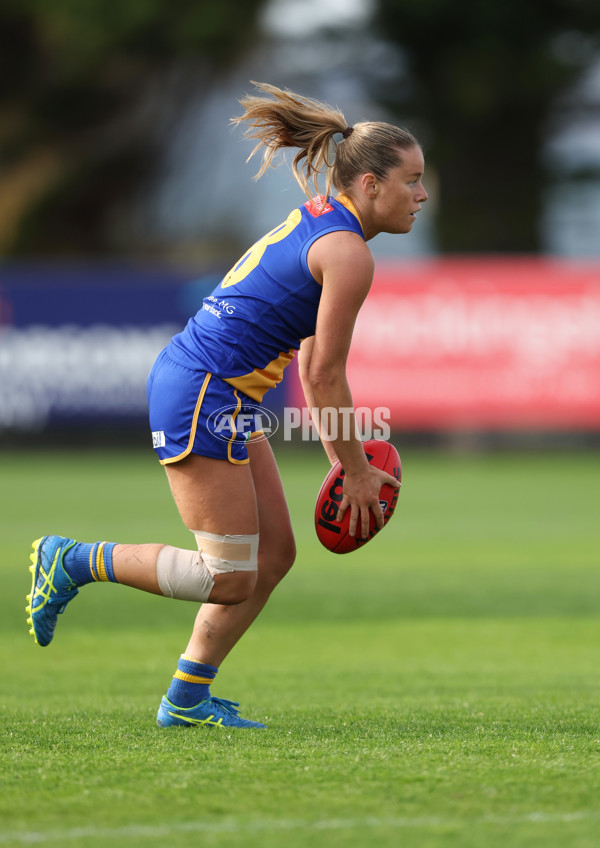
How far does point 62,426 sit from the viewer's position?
2267cm

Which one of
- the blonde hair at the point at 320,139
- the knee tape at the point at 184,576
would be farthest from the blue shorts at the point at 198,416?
the blonde hair at the point at 320,139

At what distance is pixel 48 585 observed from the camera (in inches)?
187

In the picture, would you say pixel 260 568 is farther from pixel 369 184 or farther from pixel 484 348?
pixel 484 348

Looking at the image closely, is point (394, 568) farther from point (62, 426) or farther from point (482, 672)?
point (62, 426)

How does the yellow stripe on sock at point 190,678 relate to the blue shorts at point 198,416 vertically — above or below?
below

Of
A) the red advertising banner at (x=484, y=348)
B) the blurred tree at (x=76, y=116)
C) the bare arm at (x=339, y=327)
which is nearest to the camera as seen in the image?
the bare arm at (x=339, y=327)

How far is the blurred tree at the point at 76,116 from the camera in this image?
30219 millimetres

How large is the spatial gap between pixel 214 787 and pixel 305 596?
6.05 m

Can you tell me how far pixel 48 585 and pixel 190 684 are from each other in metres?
0.65

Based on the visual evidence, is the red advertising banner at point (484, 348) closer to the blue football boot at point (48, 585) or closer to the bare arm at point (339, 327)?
the blue football boot at point (48, 585)

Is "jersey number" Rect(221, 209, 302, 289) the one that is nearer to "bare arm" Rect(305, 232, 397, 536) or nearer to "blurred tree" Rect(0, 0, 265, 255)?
"bare arm" Rect(305, 232, 397, 536)

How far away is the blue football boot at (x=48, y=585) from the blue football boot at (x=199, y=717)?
21.5 inches

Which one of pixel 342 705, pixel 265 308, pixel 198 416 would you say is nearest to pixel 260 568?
pixel 198 416

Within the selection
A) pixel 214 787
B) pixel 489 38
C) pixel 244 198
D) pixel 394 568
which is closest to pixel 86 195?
pixel 244 198
